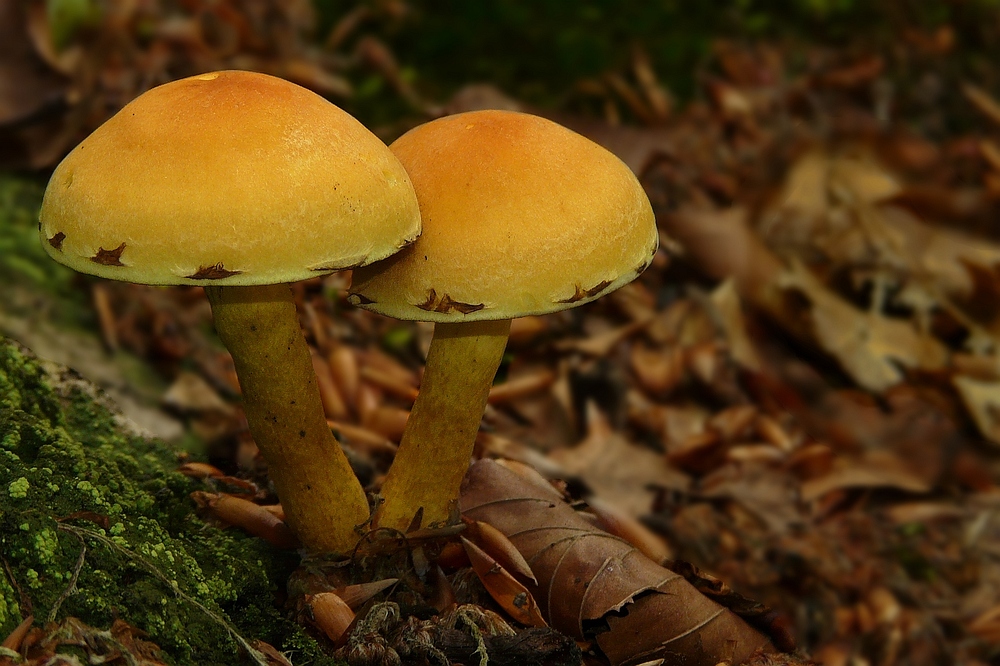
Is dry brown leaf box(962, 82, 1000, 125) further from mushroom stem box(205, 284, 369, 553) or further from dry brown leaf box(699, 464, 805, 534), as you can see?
mushroom stem box(205, 284, 369, 553)

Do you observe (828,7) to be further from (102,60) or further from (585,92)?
(102,60)

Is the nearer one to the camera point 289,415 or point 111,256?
point 111,256

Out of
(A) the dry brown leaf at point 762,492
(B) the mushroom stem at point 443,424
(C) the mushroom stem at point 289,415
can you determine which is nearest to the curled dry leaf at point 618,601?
(B) the mushroom stem at point 443,424

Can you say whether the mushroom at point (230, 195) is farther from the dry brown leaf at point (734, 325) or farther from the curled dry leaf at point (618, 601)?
the dry brown leaf at point (734, 325)

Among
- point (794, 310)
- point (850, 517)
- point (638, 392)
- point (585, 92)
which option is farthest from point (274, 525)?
point (585, 92)

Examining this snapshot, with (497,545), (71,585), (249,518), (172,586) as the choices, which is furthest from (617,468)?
(71,585)

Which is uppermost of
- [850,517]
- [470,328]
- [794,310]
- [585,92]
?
[470,328]

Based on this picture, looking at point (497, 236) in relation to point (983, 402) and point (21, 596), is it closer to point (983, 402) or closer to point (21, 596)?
point (21, 596)
